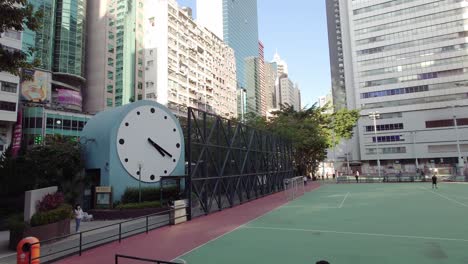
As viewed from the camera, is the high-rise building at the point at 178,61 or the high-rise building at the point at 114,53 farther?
the high-rise building at the point at 178,61

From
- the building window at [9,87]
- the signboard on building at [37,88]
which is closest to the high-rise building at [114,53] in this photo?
the signboard on building at [37,88]

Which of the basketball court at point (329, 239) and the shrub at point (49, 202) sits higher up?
the shrub at point (49, 202)

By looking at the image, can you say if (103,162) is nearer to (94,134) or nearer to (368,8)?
(94,134)

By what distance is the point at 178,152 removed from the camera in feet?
90.3

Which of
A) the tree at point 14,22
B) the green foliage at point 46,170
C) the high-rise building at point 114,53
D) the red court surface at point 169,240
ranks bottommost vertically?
the red court surface at point 169,240

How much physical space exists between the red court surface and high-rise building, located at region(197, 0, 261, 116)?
129177mm

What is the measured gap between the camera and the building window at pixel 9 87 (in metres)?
43.0

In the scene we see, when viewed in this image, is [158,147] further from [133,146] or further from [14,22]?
[14,22]

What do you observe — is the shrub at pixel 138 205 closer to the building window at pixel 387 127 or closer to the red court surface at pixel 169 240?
the red court surface at pixel 169 240

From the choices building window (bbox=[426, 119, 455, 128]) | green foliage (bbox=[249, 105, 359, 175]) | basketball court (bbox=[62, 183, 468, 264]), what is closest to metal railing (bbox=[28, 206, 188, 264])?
basketball court (bbox=[62, 183, 468, 264])

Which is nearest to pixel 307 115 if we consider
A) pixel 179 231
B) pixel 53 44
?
pixel 179 231

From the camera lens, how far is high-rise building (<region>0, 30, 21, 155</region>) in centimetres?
4253

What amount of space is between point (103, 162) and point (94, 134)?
300cm

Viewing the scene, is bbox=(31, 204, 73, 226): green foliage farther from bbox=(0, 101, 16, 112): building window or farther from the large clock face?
bbox=(0, 101, 16, 112): building window
